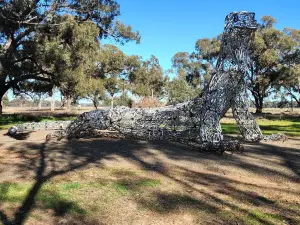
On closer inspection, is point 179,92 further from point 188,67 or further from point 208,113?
point 208,113

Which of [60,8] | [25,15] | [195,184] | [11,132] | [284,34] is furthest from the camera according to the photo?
[284,34]

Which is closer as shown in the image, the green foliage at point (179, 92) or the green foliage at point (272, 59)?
the green foliage at point (272, 59)

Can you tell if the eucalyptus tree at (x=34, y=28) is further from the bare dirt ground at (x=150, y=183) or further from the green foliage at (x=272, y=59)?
the green foliage at (x=272, y=59)

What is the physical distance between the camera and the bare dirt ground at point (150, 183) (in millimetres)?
3523

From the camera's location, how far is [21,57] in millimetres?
16688

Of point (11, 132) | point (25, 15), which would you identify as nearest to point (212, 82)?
point (11, 132)

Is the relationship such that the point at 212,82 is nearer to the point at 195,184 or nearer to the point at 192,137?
the point at 192,137

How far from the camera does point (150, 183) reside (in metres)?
4.62

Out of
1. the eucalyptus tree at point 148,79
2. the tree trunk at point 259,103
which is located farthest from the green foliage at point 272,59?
the eucalyptus tree at point 148,79

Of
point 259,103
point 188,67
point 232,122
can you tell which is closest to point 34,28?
point 232,122

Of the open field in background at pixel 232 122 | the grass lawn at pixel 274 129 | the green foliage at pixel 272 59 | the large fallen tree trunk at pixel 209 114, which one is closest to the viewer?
the large fallen tree trunk at pixel 209 114

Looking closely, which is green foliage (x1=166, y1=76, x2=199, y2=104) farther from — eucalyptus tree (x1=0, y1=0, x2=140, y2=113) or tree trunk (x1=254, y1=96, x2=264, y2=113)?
eucalyptus tree (x1=0, y1=0, x2=140, y2=113)

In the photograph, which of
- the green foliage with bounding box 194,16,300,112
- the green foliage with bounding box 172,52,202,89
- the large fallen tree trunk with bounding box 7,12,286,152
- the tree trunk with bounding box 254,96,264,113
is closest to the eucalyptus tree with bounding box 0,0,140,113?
the large fallen tree trunk with bounding box 7,12,286,152

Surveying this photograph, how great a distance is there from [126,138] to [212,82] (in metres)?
2.59
